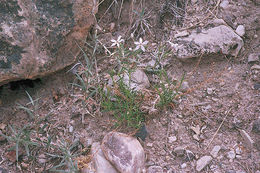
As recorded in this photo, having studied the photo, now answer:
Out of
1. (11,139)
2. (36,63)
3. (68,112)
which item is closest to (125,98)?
(68,112)

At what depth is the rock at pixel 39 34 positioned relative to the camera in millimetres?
2238

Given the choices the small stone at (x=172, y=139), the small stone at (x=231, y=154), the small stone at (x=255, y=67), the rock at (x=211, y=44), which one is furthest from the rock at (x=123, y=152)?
the small stone at (x=255, y=67)

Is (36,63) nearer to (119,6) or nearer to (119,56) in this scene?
(119,56)

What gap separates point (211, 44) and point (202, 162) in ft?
3.36

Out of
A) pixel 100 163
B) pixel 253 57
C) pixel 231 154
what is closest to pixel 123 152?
pixel 100 163

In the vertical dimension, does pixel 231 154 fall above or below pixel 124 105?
below

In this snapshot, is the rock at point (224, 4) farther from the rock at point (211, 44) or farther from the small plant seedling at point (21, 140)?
the small plant seedling at point (21, 140)

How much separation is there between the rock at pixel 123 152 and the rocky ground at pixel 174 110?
80mm

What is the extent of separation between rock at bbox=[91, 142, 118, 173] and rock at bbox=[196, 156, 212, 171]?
605mm

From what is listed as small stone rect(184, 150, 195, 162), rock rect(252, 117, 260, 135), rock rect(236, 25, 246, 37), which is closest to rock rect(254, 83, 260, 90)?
rock rect(252, 117, 260, 135)

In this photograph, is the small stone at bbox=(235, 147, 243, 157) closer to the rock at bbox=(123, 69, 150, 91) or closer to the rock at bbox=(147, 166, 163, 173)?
the rock at bbox=(147, 166, 163, 173)

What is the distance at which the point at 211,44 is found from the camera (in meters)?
2.61

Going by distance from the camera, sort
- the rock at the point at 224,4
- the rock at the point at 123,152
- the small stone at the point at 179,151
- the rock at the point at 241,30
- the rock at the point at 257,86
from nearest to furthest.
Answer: the rock at the point at 123,152 < the small stone at the point at 179,151 < the rock at the point at 257,86 < the rock at the point at 241,30 < the rock at the point at 224,4

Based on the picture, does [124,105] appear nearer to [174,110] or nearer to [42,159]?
[174,110]
